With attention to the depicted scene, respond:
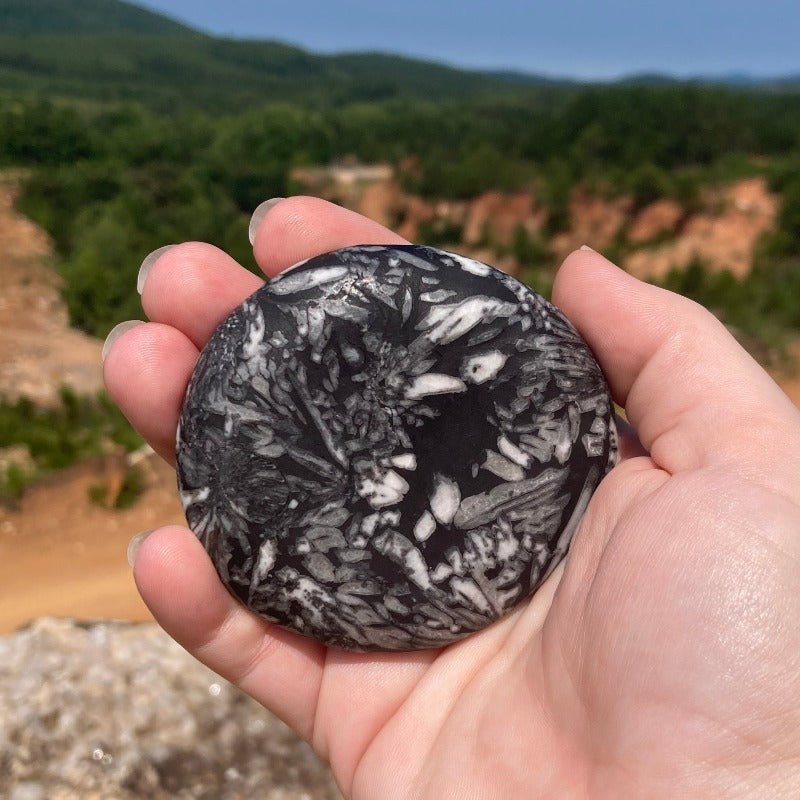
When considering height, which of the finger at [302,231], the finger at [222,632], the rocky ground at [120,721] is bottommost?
the rocky ground at [120,721]

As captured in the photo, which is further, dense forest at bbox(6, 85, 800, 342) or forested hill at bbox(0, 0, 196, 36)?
forested hill at bbox(0, 0, 196, 36)

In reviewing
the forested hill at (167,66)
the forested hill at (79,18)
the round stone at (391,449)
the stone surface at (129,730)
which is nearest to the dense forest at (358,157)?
the forested hill at (167,66)

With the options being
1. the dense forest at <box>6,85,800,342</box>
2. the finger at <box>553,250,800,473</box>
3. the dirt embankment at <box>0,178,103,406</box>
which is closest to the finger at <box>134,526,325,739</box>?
the finger at <box>553,250,800,473</box>

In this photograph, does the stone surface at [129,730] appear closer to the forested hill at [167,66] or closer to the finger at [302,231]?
the finger at [302,231]

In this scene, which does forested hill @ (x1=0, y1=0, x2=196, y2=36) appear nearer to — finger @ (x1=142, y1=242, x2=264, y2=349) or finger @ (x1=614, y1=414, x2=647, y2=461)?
finger @ (x1=142, y1=242, x2=264, y2=349)

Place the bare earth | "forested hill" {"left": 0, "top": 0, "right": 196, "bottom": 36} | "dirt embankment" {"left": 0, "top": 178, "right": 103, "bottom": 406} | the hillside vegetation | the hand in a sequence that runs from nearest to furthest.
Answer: the hand, the bare earth, "dirt embankment" {"left": 0, "top": 178, "right": 103, "bottom": 406}, the hillside vegetation, "forested hill" {"left": 0, "top": 0, "right": 196, "bottom": 36}

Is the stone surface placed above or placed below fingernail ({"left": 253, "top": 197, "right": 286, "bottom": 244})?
below

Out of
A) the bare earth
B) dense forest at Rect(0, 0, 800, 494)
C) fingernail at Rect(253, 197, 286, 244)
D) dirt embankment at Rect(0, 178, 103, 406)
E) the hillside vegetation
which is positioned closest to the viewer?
Result: fingernail at Rect(253, 197, 286, 244)
